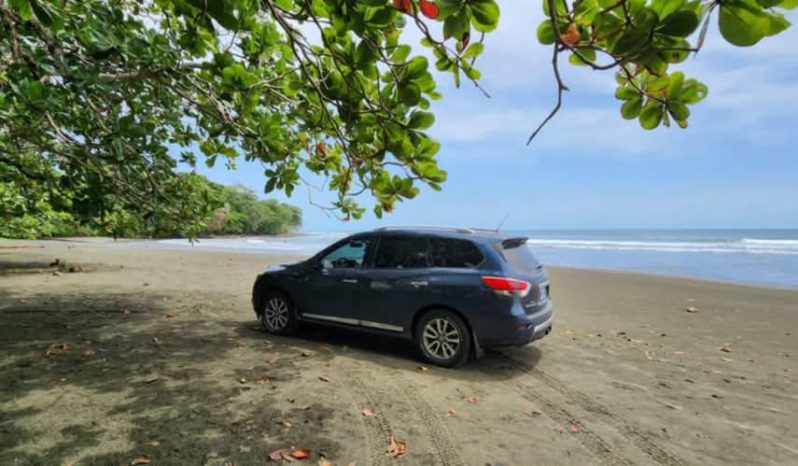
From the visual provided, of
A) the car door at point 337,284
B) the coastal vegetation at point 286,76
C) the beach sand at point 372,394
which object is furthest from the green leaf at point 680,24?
the car door at point 337,284

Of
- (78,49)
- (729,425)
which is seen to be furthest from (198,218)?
(729,425)

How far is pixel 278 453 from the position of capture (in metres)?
3.29

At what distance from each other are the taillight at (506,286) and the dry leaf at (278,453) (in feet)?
9.49

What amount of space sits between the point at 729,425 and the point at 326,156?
4356 mm

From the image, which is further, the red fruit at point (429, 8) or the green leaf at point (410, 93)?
the green leaf at point (410, 93)

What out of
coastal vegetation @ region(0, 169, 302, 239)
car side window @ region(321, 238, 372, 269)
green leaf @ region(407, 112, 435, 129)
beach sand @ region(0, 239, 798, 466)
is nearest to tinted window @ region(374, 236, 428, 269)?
car side window @ region(321, 238, 372, 269)

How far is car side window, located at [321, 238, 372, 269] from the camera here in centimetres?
652

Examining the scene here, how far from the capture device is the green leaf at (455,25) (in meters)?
1.50

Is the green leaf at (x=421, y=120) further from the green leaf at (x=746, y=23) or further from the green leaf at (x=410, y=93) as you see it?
the green leaf at (x=746, y=23)

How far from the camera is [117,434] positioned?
11.5ft

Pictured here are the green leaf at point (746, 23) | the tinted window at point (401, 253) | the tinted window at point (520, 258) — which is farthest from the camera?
the tinted window at point (401, 253)

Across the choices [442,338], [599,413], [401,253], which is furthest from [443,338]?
[599,413]

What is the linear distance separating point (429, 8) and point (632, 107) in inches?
35.9

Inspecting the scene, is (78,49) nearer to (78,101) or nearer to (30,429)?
(78,101)
